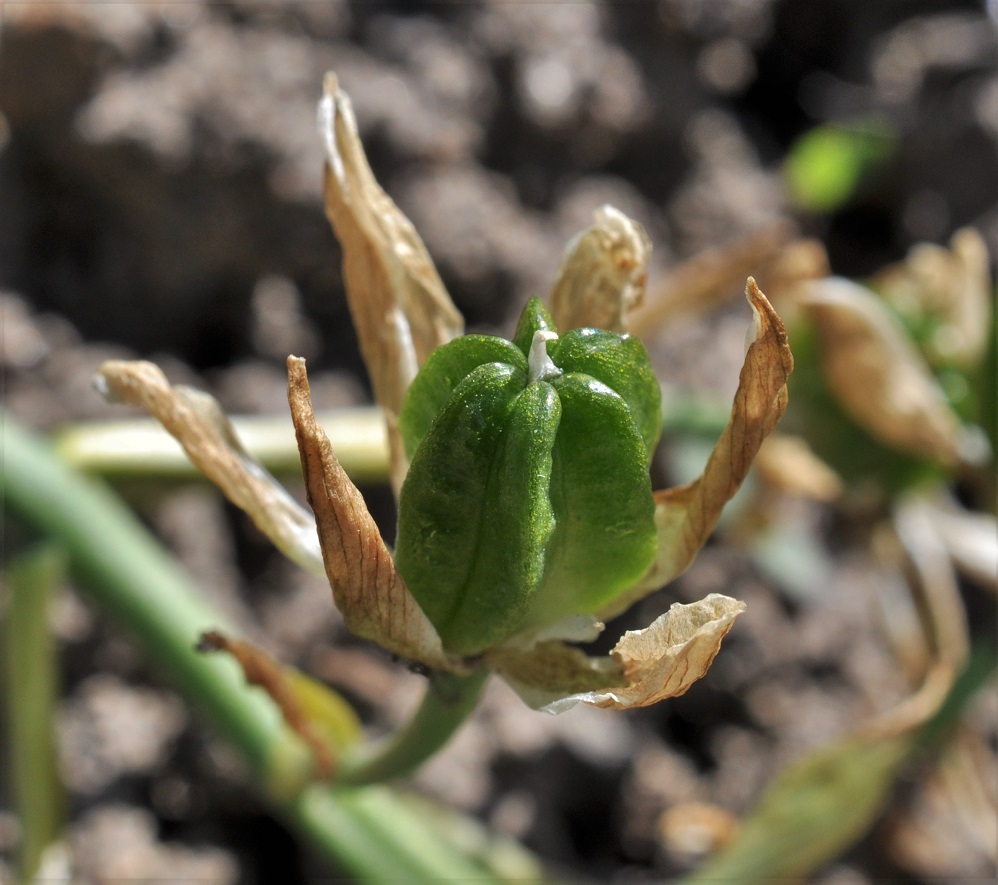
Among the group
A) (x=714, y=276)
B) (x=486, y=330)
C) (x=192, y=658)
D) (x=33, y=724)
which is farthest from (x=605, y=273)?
(x=486, y=330)

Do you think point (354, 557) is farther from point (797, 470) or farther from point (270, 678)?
point (797, 470)

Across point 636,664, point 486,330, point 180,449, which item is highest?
point 636,664

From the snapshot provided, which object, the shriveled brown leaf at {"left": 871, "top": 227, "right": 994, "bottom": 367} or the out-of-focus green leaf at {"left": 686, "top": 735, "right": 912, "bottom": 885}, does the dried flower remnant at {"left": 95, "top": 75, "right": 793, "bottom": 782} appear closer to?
the out-of-focus green leaf at {"left": 686, "top": 735, "right": 912, "bottom": 885}

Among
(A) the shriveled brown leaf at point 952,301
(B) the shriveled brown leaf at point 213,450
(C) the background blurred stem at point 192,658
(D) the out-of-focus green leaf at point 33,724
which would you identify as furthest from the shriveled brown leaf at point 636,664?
(A) the shriveled brown leaf at point 952,301

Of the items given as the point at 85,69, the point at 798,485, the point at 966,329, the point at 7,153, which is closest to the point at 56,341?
the point at 7,153

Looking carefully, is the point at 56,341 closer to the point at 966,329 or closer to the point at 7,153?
the point at 7,153
